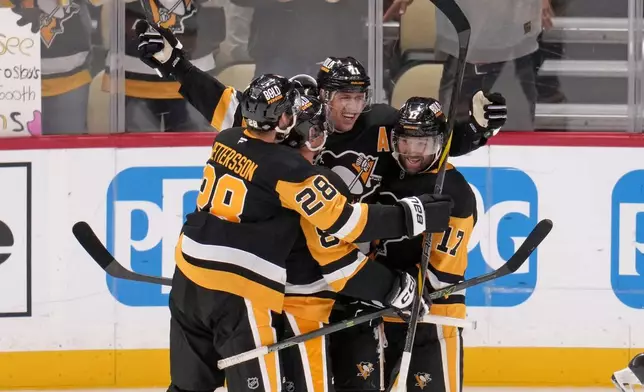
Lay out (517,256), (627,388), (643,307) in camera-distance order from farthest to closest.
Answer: (643,307) → (517,256) → (627,388)

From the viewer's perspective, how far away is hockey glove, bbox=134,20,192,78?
135 inches

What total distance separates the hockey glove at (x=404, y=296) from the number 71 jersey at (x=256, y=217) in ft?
0.78

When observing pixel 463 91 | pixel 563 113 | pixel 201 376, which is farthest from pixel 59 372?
pixel 563 113

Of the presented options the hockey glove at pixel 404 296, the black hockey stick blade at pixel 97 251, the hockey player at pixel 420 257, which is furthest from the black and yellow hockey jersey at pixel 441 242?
the black hockey stick blade at pixel 97 251

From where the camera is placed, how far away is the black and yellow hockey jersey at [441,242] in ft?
10.5

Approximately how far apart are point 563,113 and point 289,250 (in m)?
2.11

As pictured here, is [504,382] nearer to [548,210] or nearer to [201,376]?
[548,210]

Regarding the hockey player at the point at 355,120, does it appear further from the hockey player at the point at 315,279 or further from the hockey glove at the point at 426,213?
the hockey glove at the point at 426,213

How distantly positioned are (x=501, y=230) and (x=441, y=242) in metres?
1.40

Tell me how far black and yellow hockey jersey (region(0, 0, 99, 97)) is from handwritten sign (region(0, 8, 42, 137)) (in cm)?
4

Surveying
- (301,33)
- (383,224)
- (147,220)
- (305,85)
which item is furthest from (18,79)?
(383,224)

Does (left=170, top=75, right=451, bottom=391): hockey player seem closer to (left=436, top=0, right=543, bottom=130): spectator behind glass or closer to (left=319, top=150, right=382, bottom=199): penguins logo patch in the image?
(left=319, top=150, right=382, bottom=199): penguins logo patch

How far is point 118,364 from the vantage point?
4.55m

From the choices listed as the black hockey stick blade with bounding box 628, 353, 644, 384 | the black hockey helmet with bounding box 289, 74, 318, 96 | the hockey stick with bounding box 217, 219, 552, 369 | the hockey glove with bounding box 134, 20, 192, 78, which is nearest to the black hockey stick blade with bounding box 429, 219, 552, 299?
the hockey stick with bounding box 217, 219, 552, 369
